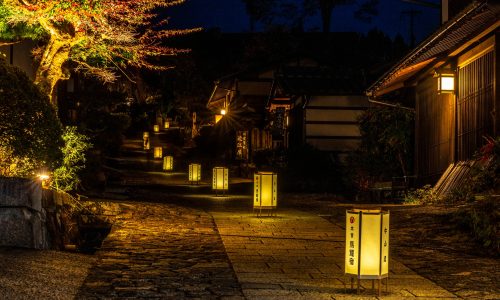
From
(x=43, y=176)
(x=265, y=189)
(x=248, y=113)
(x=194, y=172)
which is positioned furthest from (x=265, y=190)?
(x=248, y=113)

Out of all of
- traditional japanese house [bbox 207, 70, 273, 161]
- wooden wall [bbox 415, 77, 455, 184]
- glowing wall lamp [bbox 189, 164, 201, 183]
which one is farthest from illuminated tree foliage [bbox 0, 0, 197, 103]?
traditional japanese house [bbox 207, 70, 273, 161]

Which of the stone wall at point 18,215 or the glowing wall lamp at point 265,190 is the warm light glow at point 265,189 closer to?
the glowing wall lamp at point 265,190

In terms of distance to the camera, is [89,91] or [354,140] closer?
[89,91]

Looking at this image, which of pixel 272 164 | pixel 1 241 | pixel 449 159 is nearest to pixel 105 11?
pixel 1 241

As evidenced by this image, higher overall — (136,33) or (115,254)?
(136,33)

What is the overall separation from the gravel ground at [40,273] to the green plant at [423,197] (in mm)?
10616

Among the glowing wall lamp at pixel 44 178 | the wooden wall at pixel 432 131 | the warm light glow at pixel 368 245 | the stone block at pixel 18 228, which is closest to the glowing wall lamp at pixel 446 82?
the wooden wall at pixel 432 131

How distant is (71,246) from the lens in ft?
37.3

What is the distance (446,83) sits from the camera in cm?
1800

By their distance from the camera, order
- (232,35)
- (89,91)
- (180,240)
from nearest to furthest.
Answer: (180,240) < (89,91) < (232,35)

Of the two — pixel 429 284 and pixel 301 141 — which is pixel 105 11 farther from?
pixel 301 141

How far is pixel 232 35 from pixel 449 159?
55.5 metres

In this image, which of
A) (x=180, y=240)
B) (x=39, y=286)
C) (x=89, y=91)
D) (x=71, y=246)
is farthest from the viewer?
(x=89, y=91)

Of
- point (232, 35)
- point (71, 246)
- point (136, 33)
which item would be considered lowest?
point (71, 246)
